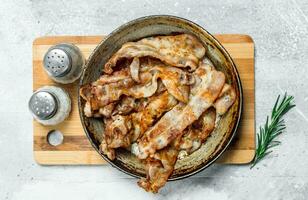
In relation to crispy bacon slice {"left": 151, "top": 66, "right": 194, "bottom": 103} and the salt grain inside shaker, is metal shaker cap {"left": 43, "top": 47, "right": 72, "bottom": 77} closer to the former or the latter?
the salt grain inside shaker

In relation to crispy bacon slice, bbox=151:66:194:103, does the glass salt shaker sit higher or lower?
lower

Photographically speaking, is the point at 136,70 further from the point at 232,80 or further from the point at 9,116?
the point at 9,116

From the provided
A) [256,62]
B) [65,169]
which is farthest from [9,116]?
[256,62]

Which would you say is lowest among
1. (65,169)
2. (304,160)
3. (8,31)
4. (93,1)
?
(65,169)

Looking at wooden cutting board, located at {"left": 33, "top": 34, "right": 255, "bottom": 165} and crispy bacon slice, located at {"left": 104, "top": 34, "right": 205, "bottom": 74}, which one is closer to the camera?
crispy bacon slice, located at {"left": 104, "top": 34, "right": 205, "bottom": 74}

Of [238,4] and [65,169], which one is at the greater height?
[238,4]

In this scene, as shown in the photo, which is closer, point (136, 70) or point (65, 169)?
point (136, 70)

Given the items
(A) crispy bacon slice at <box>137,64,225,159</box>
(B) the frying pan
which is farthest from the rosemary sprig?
(A) crispy bacon slice at <box>137,64,225,159</box>

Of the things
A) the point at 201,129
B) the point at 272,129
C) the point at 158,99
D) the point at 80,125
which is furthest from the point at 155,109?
the point at 272,129

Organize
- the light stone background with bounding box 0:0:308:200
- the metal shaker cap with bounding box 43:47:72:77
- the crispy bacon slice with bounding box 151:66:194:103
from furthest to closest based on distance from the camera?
the light stone background with bounding box 0:0:308:200
the metal shaker cap with bounding box 43:47:72:77
the crispy bacon slice with bounding box 151:66:194:103
